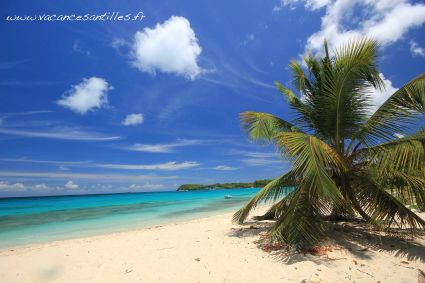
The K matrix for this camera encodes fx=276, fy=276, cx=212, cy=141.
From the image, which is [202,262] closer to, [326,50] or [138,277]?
[138,277]

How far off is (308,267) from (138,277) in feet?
8.65

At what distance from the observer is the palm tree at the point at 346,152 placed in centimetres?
511

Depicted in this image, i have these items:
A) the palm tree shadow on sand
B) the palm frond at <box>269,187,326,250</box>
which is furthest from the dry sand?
the palm frond at <box>269,187,326,250</box>

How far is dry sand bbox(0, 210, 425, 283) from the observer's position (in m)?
4.17

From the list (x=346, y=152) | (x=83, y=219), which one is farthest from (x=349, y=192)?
(x=83, y=219)

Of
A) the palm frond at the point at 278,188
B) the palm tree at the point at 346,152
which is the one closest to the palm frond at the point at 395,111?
the palm tree at the point at 346,152

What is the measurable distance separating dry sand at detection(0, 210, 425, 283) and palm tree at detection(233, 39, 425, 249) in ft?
1.68

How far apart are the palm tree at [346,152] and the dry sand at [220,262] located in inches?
20.2

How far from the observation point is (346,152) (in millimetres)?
6586

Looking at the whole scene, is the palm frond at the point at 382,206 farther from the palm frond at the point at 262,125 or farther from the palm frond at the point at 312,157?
the palm frond at the point at 262,125

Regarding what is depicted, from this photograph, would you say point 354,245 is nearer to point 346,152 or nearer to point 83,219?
point 346,152

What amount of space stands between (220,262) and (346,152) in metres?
3.98

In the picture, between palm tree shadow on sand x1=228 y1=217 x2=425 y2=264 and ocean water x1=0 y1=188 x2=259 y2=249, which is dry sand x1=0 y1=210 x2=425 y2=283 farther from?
ocean water x1=0 y1=188 x2=259 y2=249

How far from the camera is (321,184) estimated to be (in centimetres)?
441
